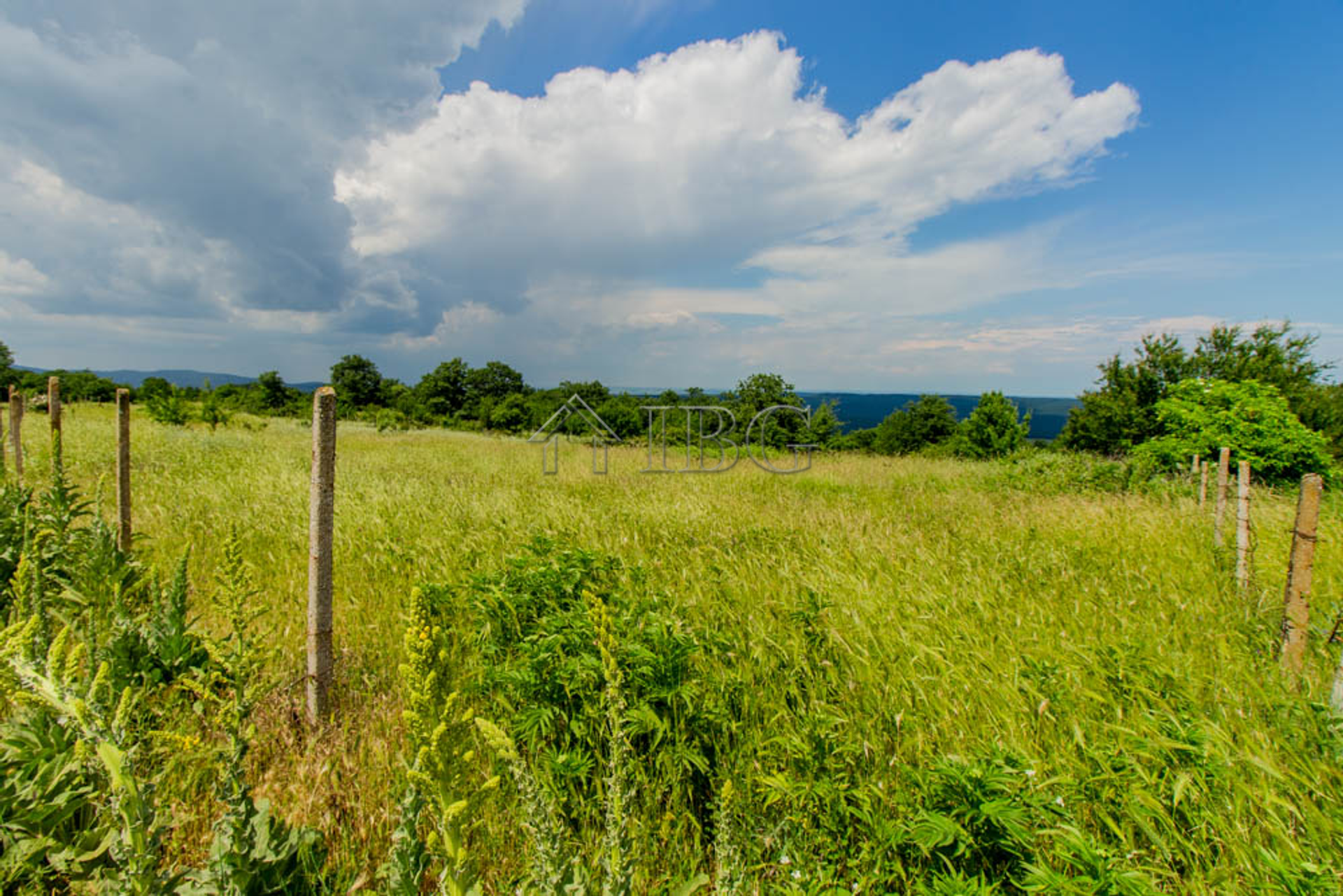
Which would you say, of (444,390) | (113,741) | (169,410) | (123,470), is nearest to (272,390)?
(444,390)

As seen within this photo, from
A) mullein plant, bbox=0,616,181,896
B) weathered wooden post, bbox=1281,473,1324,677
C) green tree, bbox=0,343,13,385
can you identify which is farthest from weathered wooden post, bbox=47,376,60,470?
green tree, bbox=0,343,13,385

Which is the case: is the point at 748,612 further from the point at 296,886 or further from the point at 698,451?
the point at 698,451

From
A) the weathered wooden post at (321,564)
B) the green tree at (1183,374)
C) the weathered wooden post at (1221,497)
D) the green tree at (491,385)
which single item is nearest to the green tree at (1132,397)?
the green tree at (1183,374)

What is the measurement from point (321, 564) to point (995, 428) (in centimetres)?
2660

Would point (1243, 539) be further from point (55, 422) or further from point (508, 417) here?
point (508, 417)

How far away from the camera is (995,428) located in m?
23.5

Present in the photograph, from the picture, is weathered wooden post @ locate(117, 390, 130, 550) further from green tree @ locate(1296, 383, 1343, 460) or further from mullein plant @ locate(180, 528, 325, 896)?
green tree @ locate(1296, 383, 1343, 460)

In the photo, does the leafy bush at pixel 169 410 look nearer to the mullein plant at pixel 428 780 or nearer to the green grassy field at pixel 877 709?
the green grassy field at pixel 877 709

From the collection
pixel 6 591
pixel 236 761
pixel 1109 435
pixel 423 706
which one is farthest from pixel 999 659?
pixel 1109 435

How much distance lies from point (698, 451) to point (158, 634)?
46.1 ft

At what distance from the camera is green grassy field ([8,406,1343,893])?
187 cm

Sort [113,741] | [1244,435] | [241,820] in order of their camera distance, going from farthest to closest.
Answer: [1244,435] → [241,820] → [113,741]

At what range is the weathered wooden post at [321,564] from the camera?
261 centimetres

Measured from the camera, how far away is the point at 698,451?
16.3m
